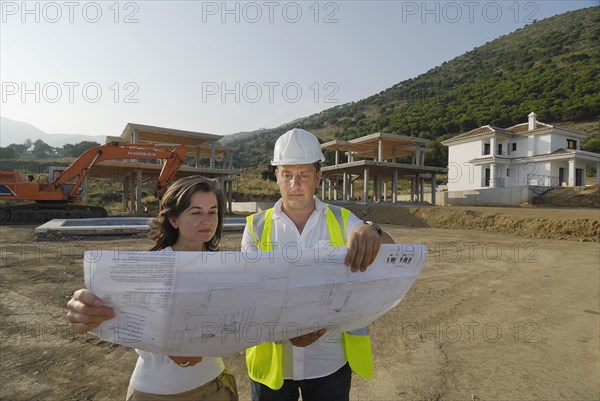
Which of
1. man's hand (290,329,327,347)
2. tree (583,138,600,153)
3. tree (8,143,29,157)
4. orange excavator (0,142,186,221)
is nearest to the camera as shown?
man's hand (290,329,327,347)

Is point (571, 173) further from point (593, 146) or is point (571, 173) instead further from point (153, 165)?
point (153, 165)

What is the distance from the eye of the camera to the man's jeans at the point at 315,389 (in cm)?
163

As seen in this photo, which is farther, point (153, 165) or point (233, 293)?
point (153, 165)

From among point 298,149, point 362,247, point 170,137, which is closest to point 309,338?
point 362,247

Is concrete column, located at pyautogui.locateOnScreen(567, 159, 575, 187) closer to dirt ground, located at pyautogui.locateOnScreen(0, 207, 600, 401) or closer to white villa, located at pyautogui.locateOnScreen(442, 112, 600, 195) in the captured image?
white villa, located at pyautogui.locateOnScreen(442, 112, 600, 195)

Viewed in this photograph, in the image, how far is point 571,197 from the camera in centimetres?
2244

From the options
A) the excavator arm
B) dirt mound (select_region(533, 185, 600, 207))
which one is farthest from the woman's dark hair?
dirt mound (select_region(533, 185, 600, 207))

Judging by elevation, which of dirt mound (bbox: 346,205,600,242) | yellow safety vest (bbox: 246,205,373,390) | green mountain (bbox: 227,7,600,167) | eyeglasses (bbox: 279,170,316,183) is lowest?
dirt mound (bbox: 346,205,600,242)

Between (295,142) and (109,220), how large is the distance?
52.5 feet

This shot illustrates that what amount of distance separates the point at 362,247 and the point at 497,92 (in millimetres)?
71639

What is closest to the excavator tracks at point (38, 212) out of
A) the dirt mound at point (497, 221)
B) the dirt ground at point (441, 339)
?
the dirt ground at point (441, 339)

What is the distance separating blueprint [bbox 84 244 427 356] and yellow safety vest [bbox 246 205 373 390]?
0.26 metres

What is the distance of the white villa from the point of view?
92.0 feet

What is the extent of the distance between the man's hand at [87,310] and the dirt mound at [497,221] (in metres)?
15.7
